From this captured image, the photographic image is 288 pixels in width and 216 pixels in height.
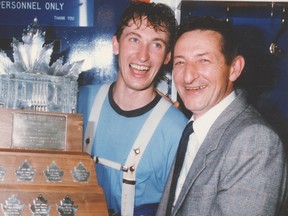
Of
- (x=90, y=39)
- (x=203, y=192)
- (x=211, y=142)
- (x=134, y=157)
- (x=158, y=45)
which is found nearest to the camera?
(x=203, y=192)

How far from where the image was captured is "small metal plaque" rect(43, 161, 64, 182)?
1806mm

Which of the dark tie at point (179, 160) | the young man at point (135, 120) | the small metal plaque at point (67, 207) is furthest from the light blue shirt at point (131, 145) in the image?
the small metal plaque at point (67, 207)

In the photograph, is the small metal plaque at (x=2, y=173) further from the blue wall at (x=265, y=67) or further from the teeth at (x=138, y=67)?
the blue wall at (x=265, y=67)

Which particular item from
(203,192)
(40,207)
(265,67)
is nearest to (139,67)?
(203,192)

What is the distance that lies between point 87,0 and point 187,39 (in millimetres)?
1460

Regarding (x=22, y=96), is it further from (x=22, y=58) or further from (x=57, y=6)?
(x=57, y=6)

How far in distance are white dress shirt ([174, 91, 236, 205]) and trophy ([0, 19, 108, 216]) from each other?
48 centimetres

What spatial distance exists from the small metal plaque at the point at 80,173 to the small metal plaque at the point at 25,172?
7.1 inches

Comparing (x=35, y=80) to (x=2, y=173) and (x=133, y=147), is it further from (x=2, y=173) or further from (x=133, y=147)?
(x=133, y=147)

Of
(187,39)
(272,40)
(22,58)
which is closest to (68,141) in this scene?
(22,58)

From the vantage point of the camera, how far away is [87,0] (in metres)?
3.34

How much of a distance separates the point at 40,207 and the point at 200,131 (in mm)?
895

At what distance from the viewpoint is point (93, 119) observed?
99.0 inches

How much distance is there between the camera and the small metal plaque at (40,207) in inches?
67.6
